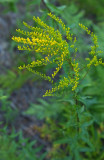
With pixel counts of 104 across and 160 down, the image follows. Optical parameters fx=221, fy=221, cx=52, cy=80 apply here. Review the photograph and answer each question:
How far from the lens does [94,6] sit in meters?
4.93

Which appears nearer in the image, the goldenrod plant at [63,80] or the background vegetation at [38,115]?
the goldenrod plant at [63,80]

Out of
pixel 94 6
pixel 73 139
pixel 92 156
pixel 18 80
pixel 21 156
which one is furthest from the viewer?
pixel 94 6

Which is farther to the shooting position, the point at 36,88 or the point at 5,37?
the point at 5,37

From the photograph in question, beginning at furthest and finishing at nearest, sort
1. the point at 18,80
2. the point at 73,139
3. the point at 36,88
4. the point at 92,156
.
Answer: the point at 36,88 → the point at 18,80 → the point at 92,156 → the point at 73,139

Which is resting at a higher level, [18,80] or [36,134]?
[18,80]

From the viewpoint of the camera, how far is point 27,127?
375 centimetres

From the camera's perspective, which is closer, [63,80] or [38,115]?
[63,80]

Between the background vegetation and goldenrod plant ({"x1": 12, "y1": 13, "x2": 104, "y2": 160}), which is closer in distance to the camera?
goldenrod plant ({"x1": 12, "y1": 13, "x2": 104, "y2": 160})

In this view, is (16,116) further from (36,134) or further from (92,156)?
(92,156)

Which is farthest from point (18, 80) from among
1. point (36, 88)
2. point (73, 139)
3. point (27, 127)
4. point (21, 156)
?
point (73, 139)

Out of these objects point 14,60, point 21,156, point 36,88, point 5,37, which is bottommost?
point 21,156

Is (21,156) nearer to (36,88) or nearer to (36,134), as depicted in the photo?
(36,134)

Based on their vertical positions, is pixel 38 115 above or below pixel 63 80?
below

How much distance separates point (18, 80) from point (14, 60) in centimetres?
57
